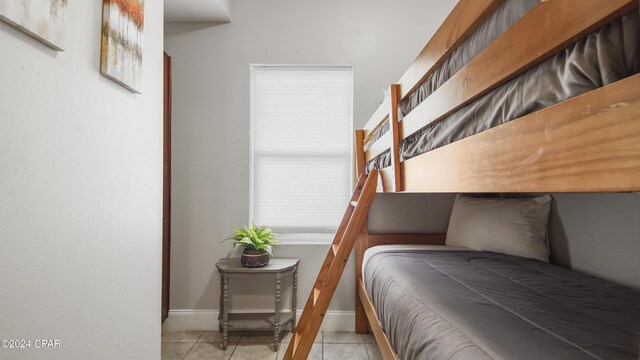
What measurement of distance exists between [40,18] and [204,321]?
2.39 meters

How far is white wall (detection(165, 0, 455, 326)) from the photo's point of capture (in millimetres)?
2602

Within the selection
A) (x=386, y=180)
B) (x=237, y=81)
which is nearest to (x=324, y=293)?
(x=386, y=180)

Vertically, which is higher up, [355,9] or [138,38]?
[355,9]

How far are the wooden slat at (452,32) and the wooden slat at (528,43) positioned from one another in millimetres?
89

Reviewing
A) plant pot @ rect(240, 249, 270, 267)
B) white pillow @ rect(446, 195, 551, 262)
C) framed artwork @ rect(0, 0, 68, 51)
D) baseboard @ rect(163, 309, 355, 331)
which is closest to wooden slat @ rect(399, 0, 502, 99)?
framed artwork @ rect(0, 0, 68, 51)

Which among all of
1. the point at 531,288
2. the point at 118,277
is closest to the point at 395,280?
the point at 531,288

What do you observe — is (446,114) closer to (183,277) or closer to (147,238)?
(147,238)

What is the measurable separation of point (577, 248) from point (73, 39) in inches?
97.8

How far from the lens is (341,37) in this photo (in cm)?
265

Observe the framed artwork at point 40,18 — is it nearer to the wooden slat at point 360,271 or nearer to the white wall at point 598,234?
the wooden slat at point 360,271

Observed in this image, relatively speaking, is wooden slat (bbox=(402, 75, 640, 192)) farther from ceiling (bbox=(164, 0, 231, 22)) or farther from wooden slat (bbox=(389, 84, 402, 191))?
ceiling (bbox=(164, 0, 231, 22))

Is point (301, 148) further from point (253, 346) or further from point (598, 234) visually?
point (598, 234)

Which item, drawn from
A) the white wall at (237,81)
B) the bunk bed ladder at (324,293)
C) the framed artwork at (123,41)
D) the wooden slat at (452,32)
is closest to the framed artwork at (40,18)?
the framed artwork at (123,41)

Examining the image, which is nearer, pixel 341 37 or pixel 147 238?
pixel 147 238
